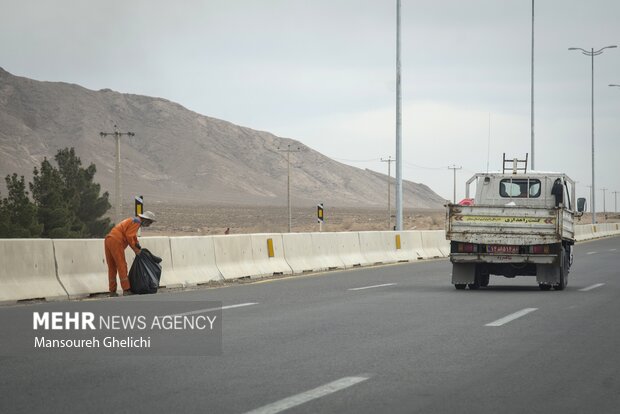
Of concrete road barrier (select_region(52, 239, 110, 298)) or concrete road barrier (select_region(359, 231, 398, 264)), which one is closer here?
concrete road barrier (select_region(52, 239, 110, 298))

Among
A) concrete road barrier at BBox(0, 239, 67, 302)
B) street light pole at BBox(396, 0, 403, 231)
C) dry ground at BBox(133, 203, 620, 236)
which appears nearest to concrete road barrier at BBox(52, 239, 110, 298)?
concrete road barrier at BBox(0, 239, 67, 302)

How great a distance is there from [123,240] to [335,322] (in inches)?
225

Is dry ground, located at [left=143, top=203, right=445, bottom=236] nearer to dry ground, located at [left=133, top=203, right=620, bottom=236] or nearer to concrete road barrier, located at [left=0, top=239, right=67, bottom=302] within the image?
dry ground, located at [left=133, top=203, right=620, bottom=236]

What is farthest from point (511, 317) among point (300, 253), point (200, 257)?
point (300, 253)

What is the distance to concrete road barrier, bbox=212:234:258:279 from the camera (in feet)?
69.9

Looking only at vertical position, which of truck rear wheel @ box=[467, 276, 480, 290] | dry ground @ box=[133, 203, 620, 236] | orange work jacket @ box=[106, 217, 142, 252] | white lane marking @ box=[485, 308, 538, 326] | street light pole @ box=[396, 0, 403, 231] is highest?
street light pole @ box=[396, 0, 403, 231]

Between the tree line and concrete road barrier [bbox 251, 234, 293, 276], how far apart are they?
2452 cm

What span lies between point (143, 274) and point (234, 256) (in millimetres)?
4602

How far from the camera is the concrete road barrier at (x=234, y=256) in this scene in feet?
69.9

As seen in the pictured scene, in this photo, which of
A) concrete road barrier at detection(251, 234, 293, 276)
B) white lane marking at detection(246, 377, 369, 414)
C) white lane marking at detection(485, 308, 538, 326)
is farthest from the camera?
concrete road barrier at detection(251, 234, 293, 276)

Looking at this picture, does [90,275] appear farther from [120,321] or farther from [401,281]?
[401,281]

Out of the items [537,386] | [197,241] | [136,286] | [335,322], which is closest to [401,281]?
[197,241]

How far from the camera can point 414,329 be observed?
1216 centimetres

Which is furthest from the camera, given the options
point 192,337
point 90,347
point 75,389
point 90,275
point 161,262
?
point 161,262
